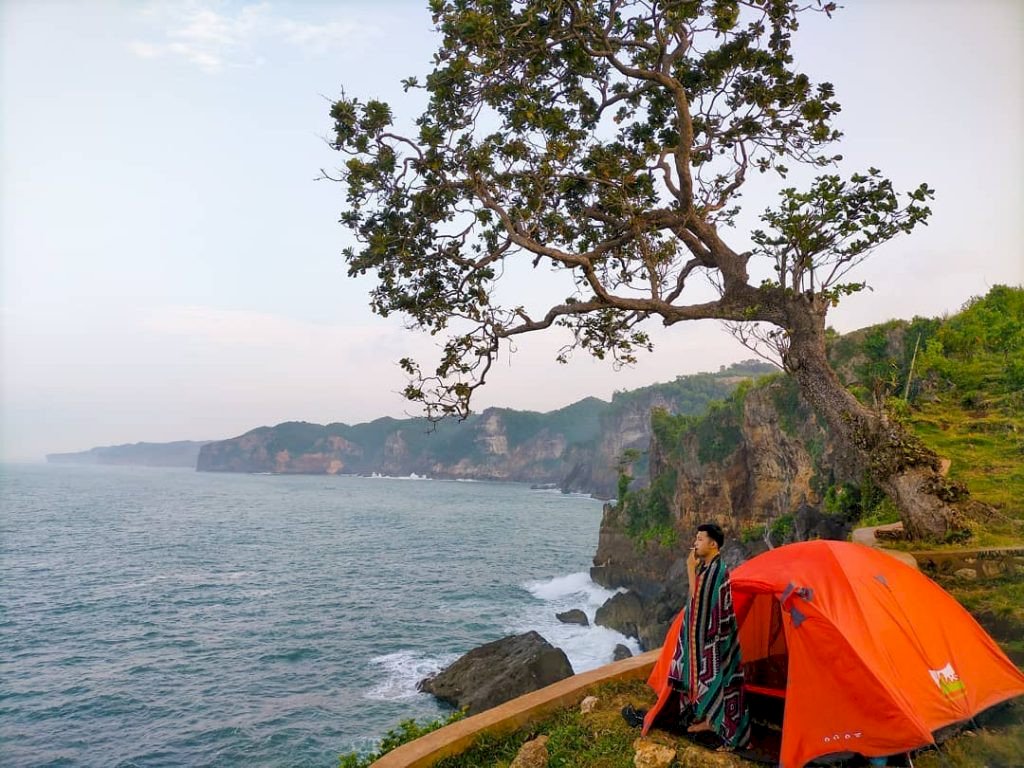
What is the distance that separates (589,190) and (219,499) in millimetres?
101791

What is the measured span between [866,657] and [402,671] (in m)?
20.2

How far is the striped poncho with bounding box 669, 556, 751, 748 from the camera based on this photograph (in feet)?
15.7

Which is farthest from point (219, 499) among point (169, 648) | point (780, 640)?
point (780, 640)

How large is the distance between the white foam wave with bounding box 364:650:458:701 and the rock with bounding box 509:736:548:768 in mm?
16169

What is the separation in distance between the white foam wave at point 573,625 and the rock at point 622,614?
0.44 meters

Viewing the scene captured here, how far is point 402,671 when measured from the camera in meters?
21.6

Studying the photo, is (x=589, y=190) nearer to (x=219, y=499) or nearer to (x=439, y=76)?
(x=439, y=76)

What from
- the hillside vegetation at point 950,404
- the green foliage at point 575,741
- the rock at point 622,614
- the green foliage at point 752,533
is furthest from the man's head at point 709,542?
the green foliage at point 752,533

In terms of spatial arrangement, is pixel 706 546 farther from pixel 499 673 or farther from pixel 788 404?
pixel 788 404

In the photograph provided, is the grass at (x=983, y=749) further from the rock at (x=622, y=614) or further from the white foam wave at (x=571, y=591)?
the white foam wave at (x=571, y=591)

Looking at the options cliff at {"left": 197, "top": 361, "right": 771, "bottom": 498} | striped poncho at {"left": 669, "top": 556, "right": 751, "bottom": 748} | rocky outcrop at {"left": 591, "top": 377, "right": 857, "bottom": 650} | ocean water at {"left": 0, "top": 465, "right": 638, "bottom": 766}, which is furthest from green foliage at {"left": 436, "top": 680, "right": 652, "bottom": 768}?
cliff at {"left": 197, "top": 361, "right": 771, "bottom": 498}

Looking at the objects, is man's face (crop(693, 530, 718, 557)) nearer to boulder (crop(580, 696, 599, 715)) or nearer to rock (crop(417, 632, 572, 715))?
boulder (crop(580, 696, 599, 715))

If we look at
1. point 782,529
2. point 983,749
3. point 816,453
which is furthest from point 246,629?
point 983,749

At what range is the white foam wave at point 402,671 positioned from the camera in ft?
64.5
